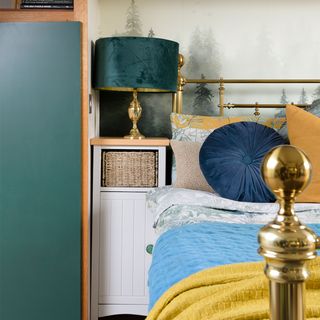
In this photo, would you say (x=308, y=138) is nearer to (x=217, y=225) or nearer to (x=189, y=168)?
(x=189, y=168)

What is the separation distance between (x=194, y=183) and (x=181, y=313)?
1.59 metres

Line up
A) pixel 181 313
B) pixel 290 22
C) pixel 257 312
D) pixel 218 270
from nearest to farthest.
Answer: pixel 257 312, pixel 181 313, pixel 218 270, pixel 290 22

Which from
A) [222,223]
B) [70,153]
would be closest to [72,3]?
[70,153]

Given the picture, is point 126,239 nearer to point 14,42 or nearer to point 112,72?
point 112,72

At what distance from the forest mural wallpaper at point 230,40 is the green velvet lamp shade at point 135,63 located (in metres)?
0.41

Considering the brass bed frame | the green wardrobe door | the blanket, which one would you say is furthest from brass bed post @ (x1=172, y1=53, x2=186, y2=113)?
the brass bed frame

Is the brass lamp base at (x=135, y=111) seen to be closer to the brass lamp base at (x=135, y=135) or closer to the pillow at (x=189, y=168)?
the brass lamp base at (x=135, y=135)

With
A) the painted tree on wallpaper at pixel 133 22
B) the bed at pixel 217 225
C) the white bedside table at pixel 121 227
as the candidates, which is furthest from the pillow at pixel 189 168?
the painted tree on wallpaper at pixel 133 22

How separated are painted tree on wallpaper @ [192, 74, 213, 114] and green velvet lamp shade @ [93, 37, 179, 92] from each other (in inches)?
17.5

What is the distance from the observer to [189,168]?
8.32ft

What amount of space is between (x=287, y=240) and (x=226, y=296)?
0.44m

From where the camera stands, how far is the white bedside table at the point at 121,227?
9.29 feet

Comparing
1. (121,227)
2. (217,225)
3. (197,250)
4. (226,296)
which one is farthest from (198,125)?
(226,296)

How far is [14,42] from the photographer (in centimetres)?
267
